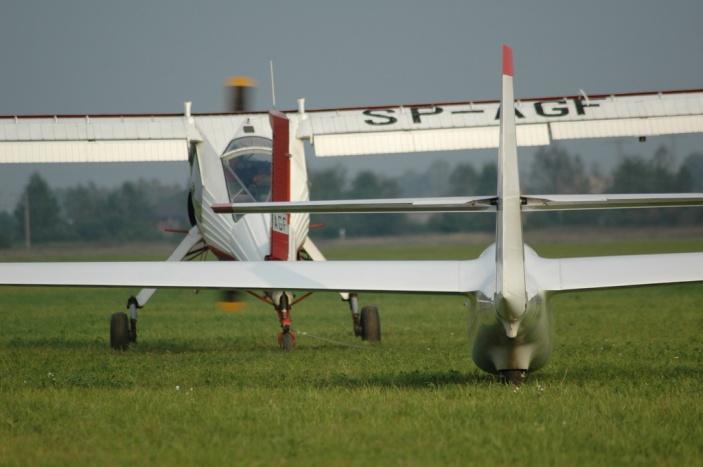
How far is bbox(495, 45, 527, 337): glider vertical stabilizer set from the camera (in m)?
9.09

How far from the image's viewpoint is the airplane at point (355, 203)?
977 centimetres

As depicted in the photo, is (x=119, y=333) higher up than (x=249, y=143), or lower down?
lower down

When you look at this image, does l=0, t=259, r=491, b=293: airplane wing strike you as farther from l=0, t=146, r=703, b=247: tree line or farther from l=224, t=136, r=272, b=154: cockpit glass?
l=0, t=146, r=703, b=247: tree line

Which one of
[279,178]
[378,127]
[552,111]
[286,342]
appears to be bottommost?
[286,342]

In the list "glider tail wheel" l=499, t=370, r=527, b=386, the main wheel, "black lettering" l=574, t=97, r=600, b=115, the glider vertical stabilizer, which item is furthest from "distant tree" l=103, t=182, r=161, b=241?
the glider vertical stabilizer

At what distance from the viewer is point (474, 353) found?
10.3 metres

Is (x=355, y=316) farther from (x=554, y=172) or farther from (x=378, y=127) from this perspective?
(x=554, y=172)

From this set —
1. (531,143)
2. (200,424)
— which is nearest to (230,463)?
(200,424)

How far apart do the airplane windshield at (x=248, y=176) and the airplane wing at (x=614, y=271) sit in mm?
7068

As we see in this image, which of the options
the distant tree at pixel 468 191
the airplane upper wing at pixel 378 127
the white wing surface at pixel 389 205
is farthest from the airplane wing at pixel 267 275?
the distant tree at pixel 468 191

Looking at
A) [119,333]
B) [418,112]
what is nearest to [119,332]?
[119,333]

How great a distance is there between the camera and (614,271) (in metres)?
10.3

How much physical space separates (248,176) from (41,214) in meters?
58.6

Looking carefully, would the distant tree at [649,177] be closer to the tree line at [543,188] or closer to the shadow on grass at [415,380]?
the tree line at [543,188]
